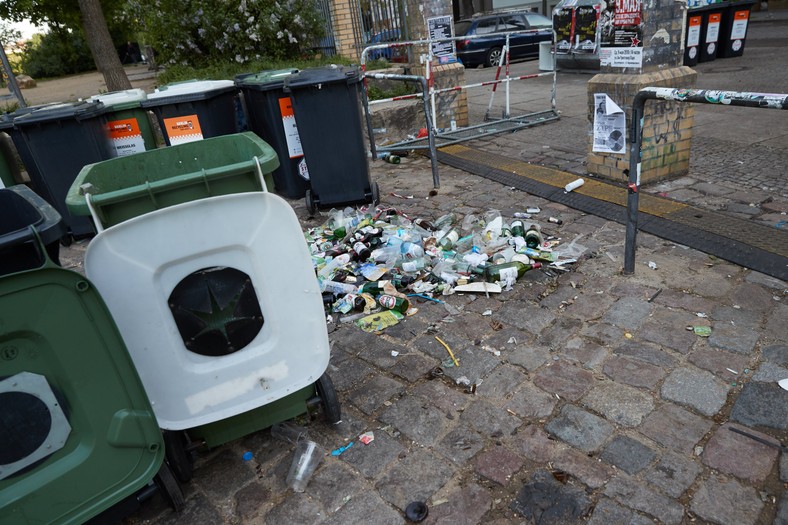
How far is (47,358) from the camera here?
178 cm

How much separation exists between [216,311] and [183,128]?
423cm

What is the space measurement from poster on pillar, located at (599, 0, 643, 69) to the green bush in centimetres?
3349

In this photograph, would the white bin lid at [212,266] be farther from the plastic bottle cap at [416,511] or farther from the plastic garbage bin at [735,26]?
the plastic garbage bin at [735,26]

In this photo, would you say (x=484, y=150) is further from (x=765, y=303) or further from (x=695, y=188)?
(x=765, y=303)

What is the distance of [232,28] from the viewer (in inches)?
412

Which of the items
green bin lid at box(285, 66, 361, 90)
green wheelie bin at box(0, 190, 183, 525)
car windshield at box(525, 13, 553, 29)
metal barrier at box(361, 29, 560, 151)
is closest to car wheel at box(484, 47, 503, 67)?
car windshield at box(525, 13, 553, 29)

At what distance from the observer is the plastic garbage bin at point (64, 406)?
5.66ft

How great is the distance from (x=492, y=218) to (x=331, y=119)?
192 centimetres

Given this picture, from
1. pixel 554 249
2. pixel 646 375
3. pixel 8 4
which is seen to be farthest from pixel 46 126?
pixel 8 4

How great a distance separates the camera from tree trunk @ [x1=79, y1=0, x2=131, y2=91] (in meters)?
10.5

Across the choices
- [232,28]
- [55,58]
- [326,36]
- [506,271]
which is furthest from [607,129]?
[55,58]

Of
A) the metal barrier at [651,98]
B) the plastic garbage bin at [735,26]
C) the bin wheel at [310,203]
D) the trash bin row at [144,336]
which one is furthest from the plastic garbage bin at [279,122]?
the plastic garbage bin at [735,26]

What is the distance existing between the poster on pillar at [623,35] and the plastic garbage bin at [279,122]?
320 centimetres

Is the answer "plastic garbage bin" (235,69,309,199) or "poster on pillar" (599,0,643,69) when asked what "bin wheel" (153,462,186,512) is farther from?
"poster on pillar" (599,0,643,69)
